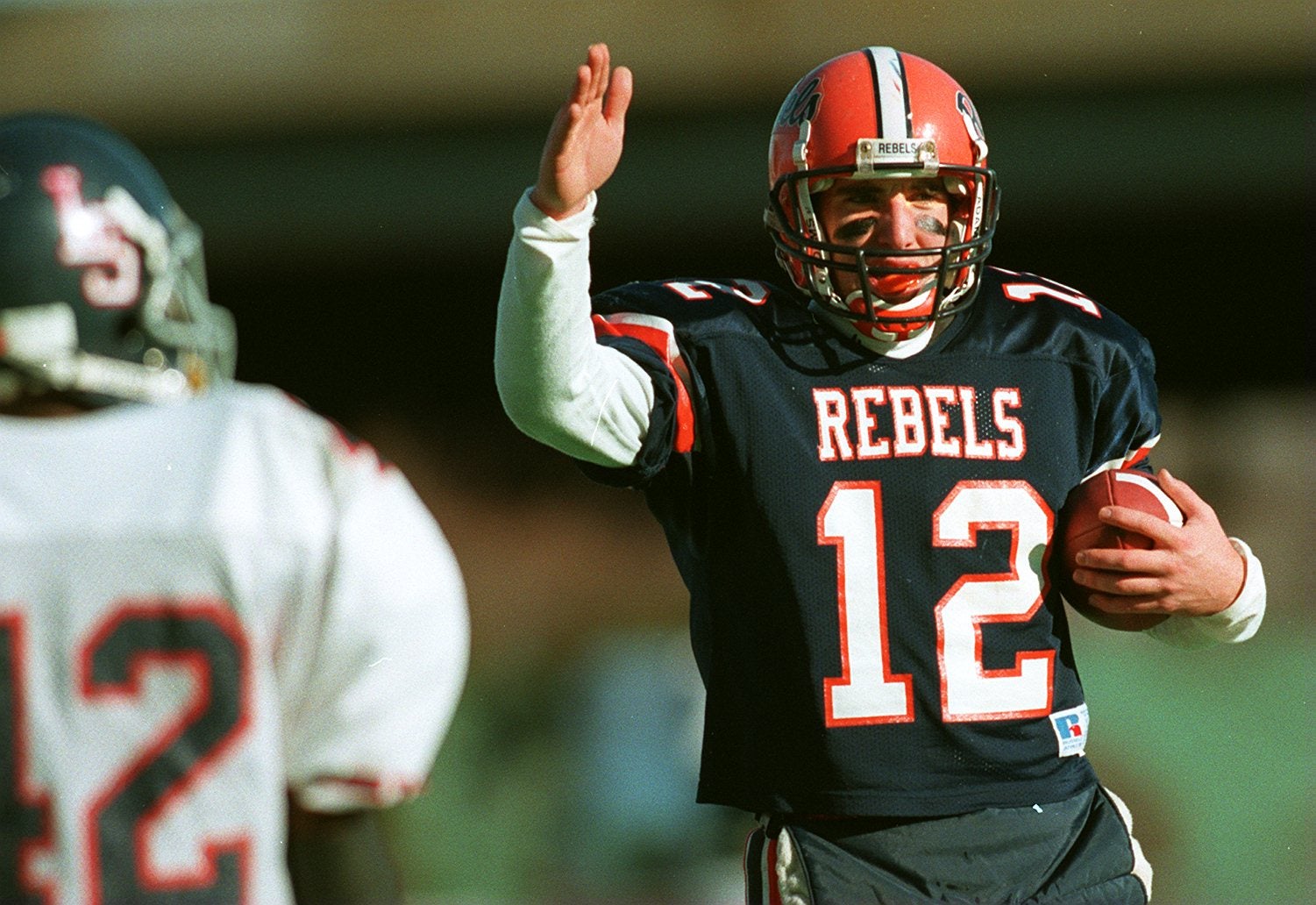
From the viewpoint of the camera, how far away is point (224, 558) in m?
1.64

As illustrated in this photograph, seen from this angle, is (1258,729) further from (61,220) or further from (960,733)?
(61,220)

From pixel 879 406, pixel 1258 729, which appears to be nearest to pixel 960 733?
pixel 879 406

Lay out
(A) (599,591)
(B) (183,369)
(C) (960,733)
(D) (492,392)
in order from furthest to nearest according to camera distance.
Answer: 1. (D) (492,392)
2. (A) (599,591)
3. (C) (960,733)
4. (B) (183,369)

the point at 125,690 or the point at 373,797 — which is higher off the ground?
the point at 125,690

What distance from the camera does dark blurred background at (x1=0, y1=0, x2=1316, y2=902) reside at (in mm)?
5758

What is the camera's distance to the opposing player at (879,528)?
228cm

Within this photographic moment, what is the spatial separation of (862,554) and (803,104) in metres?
0.76

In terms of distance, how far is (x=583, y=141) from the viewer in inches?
85.0

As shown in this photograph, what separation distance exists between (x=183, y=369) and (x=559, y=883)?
4.28m

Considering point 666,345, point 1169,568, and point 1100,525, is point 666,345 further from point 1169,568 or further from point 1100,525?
point 1169,568

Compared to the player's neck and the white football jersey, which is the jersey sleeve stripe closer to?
the player's neck

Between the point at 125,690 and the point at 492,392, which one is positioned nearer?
the point at 125,690

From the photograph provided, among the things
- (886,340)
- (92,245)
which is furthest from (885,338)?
(92,245)

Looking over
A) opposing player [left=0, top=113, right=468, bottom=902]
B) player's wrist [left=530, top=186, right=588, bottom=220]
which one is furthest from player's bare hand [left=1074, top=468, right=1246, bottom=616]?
opposing player [left=0, top=113, right=468, bottom=902]
